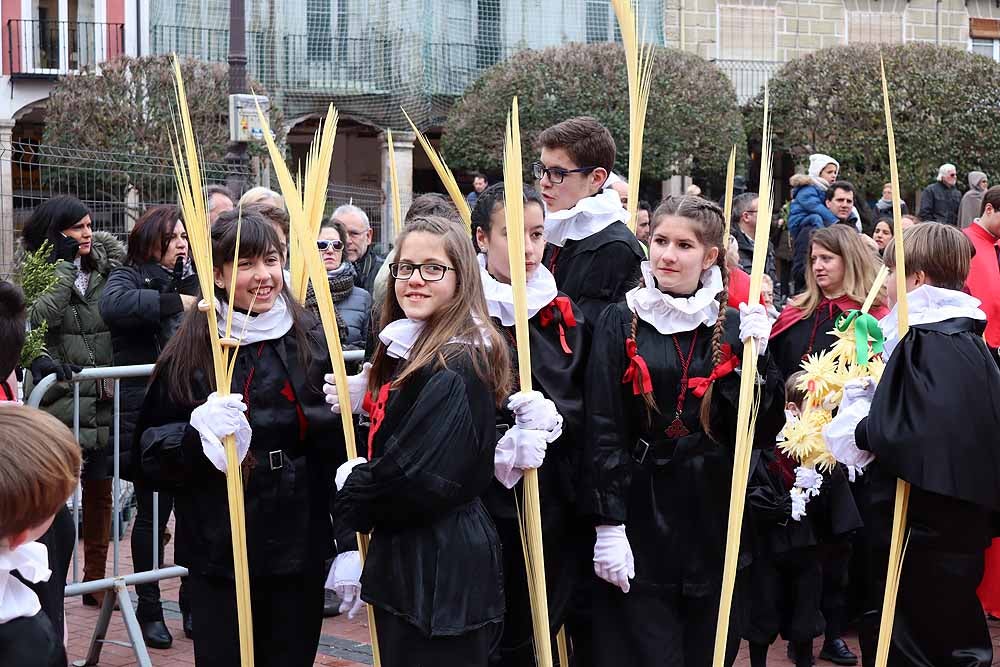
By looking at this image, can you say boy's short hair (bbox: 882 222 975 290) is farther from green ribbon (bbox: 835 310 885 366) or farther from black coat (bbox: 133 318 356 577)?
black coat (bbox: 133 318 356 577)

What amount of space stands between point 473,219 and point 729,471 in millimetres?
1128

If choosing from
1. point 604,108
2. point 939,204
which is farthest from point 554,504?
point 604,108

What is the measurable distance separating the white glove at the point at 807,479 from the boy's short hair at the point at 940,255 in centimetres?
96

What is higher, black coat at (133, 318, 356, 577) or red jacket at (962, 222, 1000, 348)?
red jacket at (962, 222, 1000, 348)

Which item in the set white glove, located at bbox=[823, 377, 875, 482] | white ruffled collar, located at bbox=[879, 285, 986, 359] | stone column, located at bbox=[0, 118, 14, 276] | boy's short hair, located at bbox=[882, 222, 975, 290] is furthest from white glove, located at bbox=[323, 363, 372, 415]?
stone column, located at bbox=[0, 118, 14, 276]

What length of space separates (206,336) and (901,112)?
21.5 metres

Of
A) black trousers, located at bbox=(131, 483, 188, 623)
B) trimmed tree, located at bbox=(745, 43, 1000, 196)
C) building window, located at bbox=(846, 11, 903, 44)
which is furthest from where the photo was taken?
building window, located at bbox=(846, 11, 903, 44)

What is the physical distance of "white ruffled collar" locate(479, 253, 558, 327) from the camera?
13.8 feet

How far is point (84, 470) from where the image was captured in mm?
6348

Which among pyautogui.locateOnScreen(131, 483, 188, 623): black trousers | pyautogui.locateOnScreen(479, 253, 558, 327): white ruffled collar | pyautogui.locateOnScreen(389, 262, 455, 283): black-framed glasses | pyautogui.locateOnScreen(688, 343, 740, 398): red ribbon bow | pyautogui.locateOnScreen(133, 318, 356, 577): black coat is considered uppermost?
pyautogui.locateOnScreen(389, 262, 455, 283): black-framed glasses

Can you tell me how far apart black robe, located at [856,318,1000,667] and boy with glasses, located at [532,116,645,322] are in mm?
958

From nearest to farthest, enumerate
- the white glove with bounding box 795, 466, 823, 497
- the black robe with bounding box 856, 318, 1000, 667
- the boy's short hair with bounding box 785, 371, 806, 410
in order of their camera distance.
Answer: the black robe with bounding box 856, 318, 1000, 667, the white glove with bounding box 795, 466, 823, 497, the boy's short hair with bounding box 785, 371, 806, 410

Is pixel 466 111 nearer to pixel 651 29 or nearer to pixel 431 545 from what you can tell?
pixel 651 29

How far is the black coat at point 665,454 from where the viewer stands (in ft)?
13.6
